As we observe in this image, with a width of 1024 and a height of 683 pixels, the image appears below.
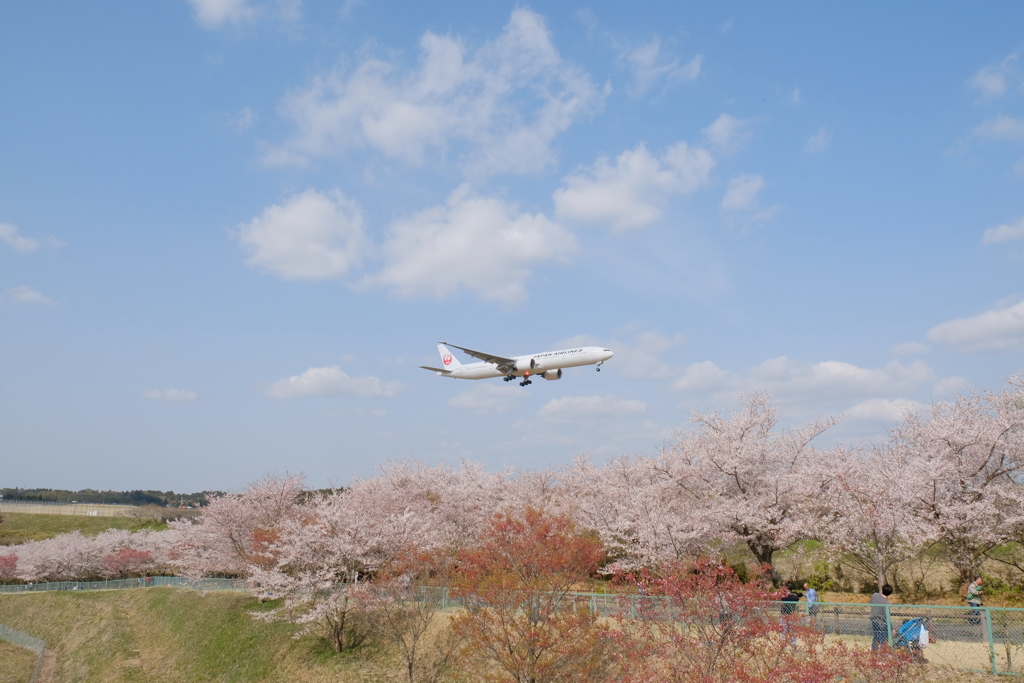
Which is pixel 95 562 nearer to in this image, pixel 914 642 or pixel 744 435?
pixel 744 435

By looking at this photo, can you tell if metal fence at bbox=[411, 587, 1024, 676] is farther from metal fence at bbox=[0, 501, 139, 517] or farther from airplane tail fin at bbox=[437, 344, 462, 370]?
metal fence at bbox=[0, 501, 139, 517]

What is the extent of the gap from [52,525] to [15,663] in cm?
7652

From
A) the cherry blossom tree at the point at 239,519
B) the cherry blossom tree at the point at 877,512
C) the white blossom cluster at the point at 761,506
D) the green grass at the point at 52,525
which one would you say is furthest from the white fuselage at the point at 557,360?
the green grass at the point at 52,525

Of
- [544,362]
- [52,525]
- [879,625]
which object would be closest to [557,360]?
[544,362]

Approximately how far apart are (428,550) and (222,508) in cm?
2303

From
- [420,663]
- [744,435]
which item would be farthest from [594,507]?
[420,663]

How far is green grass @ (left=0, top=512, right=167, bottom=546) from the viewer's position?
9488 cm

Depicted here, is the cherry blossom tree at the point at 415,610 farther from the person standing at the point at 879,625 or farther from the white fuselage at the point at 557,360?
the white fuselage at the point at 557,360

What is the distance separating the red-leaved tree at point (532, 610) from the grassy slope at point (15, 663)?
34.4 metres

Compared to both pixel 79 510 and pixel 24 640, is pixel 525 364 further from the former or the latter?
pixel 79 510

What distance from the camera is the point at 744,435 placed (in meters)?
31.0

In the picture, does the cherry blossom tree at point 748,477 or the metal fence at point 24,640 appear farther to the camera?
the metal fence at point 24,640

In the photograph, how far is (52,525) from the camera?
102812mm

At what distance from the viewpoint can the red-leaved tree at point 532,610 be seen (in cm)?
1900
